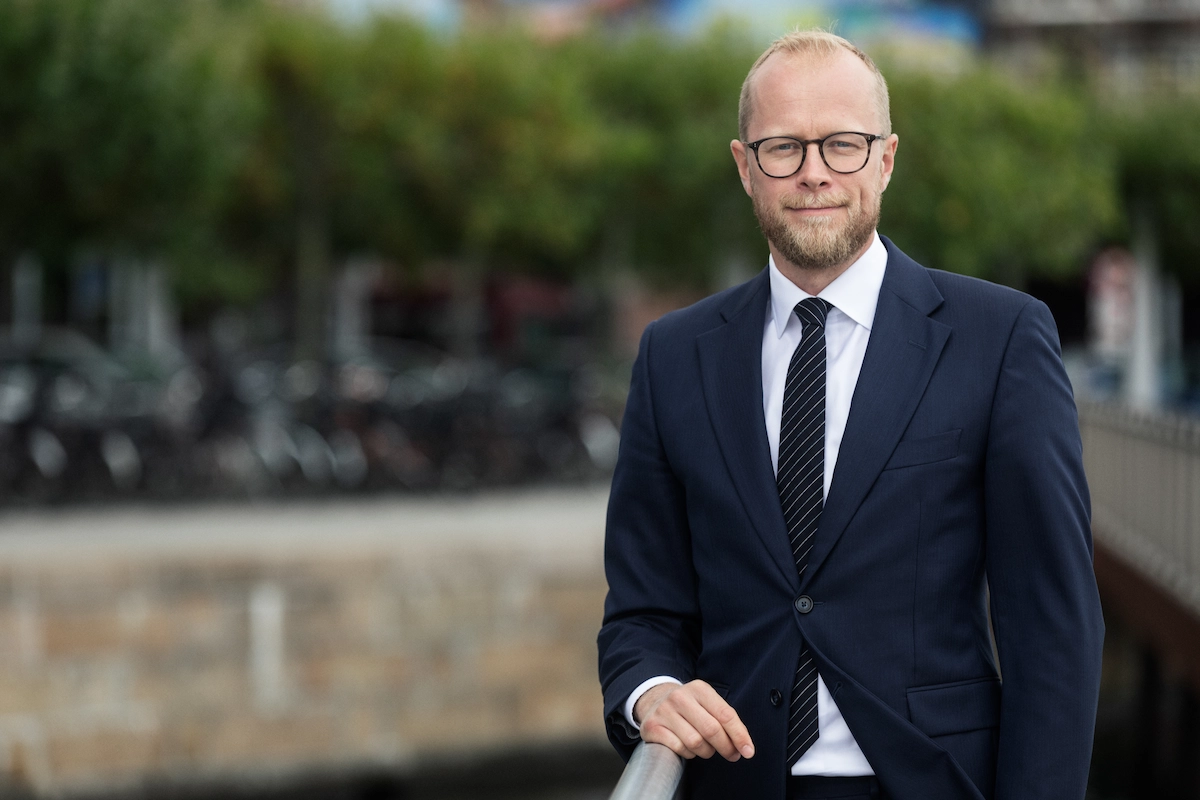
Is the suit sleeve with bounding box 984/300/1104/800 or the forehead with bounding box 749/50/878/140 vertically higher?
the forehead with bounding box 749/50/878/140

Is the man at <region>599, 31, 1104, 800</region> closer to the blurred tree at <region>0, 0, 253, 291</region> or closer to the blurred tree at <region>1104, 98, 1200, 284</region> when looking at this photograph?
the blurred tree at <region>0, 0, 253, 291</region>

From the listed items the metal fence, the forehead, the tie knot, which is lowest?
the metal fence

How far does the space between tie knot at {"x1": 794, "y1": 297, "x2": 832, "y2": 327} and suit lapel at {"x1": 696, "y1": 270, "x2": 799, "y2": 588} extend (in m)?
0.09

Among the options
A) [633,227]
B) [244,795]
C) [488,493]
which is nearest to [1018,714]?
[244,795]

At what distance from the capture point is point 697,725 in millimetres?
1927

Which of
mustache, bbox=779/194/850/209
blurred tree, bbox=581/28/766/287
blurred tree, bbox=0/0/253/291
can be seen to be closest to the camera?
mustache, bbox=779/194/850/209

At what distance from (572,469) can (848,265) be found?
14.3m

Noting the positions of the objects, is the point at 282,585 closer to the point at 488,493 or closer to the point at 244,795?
the point at 244,795

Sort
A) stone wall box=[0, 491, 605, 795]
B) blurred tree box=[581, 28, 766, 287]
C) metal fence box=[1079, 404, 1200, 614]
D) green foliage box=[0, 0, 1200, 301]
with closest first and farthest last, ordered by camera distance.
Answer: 1. metal fence box=[1079, 404, 1200, 614]
2. stone wall box=[0, 491, 605, 795]
3. green foliage box=[0, 0, 1200, 301]
4. blurred tree box=[581, 28, 766, 287]

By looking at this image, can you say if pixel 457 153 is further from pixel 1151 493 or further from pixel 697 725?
pixel 697 725

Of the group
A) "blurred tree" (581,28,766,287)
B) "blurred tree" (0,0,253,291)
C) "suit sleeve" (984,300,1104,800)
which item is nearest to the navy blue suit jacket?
"suit sleeve" (984,300,1104,800)

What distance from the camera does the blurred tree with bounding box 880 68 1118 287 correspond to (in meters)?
22.0

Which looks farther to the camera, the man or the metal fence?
the metal fence

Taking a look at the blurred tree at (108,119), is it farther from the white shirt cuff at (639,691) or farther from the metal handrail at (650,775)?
the metal handrail at (650,775)
